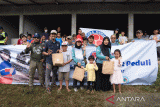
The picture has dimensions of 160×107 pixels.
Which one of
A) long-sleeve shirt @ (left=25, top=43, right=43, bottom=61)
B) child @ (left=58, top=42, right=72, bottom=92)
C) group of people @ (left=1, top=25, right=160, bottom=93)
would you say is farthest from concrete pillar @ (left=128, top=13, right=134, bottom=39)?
long-sleeve shirt @ (left=25, top=43, right=43, bottom=61)

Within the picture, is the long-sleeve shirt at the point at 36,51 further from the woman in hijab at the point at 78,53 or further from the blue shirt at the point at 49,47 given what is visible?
the woman in hijab at the point at 78,53

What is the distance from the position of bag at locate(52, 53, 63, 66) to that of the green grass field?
87 cm

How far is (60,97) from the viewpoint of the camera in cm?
361

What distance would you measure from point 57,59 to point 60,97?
107cm

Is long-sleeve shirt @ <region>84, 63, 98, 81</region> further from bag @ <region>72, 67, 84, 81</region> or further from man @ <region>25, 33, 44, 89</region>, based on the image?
man @ <region>25, 33, 44, 89</region>

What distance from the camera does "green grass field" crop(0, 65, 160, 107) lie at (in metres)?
3.23

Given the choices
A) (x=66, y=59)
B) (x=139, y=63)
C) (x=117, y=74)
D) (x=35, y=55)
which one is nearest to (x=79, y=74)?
(x=66, y=59)

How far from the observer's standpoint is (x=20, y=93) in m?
3.87

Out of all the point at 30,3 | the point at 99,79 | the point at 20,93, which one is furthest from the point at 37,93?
the point at 30,3

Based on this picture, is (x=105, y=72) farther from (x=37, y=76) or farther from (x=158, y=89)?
(x=37, y=76)

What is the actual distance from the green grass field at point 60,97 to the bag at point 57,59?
0.87m

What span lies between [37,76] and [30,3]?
25.9 ft

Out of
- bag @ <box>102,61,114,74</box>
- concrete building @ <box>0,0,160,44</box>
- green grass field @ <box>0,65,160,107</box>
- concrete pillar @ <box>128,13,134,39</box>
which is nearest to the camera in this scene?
green grass field @ <box>0,65,160,107</box>

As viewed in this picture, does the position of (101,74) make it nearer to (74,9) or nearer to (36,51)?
(36,51)
